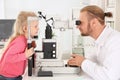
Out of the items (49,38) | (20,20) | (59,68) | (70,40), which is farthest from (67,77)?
(70,40)

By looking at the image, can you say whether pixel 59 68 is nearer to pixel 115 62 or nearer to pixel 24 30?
pixel 24 30

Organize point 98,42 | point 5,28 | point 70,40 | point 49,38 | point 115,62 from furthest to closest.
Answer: point 5,28, point 70,40, point 49,38, point 98,42, point 115,62

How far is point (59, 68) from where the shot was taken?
7.11ft

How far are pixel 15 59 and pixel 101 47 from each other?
0.84 meters

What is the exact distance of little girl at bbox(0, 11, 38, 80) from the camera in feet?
6.81

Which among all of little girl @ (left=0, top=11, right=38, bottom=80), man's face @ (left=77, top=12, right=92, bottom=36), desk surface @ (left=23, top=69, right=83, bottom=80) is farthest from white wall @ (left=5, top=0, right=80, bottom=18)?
man's face @ (left=77, top=12, right=92, bottom=36)

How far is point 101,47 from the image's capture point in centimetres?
164

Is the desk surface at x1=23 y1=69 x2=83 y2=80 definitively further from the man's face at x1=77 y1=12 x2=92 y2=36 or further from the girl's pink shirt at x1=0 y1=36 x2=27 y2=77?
the man's face at x1=77 y1=12 x2=92 y2=36

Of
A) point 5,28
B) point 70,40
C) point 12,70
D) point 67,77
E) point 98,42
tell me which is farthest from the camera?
point 5,28

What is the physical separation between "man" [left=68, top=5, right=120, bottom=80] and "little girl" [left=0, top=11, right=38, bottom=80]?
503mm

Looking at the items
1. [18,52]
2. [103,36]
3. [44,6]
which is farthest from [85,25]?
[44,6]

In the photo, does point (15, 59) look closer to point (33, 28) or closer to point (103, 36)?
point (33, 28)

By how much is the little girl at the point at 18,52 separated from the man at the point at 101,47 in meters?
0.50

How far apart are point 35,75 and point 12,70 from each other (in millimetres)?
247
